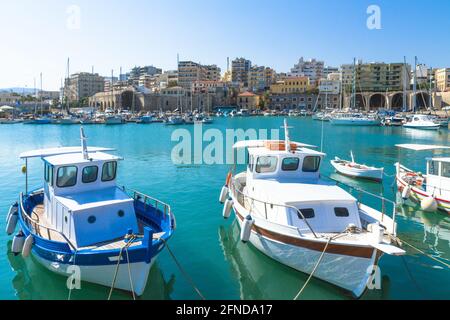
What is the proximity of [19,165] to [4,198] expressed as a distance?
43.2 ft

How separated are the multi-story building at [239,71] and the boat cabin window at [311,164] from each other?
161m

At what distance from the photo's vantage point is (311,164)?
1495 centimetres

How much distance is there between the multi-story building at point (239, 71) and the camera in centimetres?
17450

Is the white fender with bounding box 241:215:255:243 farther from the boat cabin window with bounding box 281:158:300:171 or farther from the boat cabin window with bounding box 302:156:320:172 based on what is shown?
the boat cabin window with bounding box 302:156:320:172

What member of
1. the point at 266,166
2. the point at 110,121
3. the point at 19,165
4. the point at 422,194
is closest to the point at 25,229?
the point at 266,166

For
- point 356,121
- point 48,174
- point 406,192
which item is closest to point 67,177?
point 48,174

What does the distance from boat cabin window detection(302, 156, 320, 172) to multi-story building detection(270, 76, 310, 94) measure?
451 ft

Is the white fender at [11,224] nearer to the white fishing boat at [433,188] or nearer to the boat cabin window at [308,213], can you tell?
the boat cabin window at [308,213]

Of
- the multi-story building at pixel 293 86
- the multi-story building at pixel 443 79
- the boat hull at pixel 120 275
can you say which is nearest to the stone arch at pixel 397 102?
the multi-story building at pixel 443 79

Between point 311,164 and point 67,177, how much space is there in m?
9.15

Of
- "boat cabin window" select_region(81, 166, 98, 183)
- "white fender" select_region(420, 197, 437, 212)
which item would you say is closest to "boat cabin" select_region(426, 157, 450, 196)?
"white fender" select_region(420, 197, 437, 212)

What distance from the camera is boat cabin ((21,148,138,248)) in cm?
1092

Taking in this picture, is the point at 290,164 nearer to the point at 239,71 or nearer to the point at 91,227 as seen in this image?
the point at 91,227
